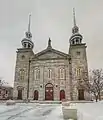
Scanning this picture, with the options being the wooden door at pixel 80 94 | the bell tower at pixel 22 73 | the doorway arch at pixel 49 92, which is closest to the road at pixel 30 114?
the wooden door at pixel 80 94

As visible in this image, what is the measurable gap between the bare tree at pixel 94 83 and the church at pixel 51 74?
3.98 feet

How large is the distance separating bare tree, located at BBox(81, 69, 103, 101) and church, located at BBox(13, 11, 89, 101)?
1.21m

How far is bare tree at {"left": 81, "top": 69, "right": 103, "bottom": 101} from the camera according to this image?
26703 millimetres

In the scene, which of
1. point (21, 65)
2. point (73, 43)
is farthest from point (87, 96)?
point (21, 65)

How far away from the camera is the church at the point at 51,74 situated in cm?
2924

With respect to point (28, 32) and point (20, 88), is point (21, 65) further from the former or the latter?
point (28, 32)

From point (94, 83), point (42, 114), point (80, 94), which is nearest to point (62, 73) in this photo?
point (80, 94)

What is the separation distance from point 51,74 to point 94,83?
972 centimetres

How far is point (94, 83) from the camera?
2695 centimetres

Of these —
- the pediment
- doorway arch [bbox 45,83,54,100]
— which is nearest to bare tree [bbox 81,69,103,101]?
the pediment

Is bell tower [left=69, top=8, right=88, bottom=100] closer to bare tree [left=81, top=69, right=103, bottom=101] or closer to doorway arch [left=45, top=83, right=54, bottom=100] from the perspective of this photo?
bare tree [left=81, top=69, right=103, bottom=101]

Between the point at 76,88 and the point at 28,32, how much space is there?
22822mm

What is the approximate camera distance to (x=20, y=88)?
101ft

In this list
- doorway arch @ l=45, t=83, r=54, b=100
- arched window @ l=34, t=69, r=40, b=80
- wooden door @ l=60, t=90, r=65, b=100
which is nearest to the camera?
wooden door @ l=60, t=90, r=65, b=100
